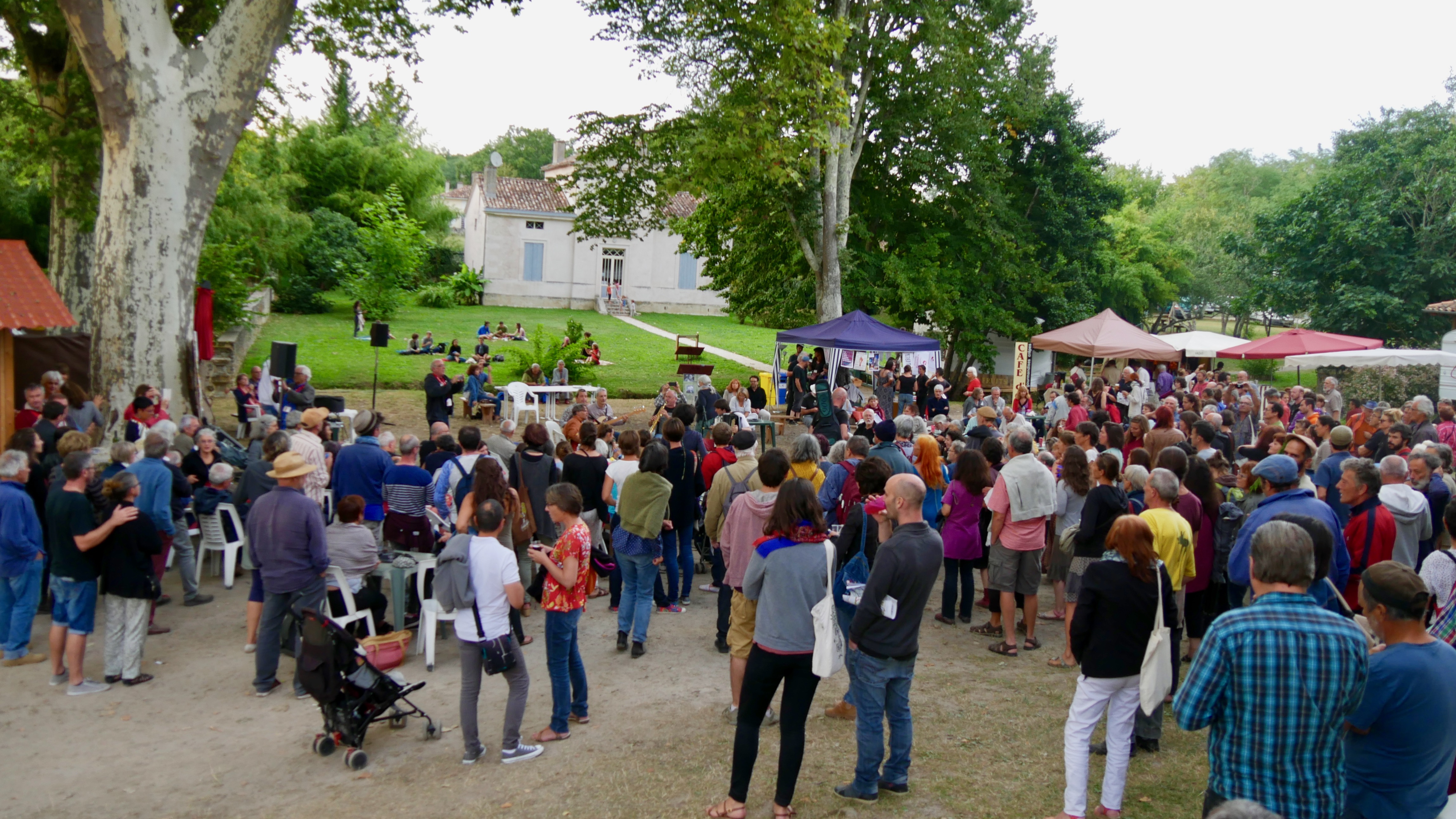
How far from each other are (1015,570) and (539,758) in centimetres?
360

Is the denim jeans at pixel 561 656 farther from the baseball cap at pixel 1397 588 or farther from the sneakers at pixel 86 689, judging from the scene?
the baseball cap at pixel 1397 588

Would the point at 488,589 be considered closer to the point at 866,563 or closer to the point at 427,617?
the point at 427,617

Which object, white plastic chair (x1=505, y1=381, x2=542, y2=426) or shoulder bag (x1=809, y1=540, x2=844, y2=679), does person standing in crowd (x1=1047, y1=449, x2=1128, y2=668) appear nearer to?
shoulder bag (x1=809, y1=540, x2=844, y2=679)

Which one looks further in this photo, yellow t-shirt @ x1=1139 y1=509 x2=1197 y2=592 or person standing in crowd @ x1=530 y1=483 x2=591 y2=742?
person standing in crowd @ x1=530 y1=483 x2=591 y2=742

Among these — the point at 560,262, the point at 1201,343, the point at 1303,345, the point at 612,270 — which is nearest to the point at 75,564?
the point at 1303,345

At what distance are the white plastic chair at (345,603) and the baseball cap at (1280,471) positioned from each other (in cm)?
560

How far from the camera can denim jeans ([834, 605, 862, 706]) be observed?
175 inches

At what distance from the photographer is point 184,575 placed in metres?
7.51

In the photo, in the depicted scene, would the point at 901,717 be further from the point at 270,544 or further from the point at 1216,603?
the point at 270,544

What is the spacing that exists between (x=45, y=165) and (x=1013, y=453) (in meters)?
17.0

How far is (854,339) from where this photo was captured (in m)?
15.9

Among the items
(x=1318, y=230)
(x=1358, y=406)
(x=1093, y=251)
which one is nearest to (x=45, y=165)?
(x=1358, y=406)

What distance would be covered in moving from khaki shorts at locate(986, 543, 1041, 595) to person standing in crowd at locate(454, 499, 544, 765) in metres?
3.52

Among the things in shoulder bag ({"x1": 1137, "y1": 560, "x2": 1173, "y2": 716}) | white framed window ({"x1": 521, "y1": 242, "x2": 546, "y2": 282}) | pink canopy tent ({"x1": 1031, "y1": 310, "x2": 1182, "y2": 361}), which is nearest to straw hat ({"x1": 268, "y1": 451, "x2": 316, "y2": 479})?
shoulder bag ({"x1": 1137, "y1": 560, "x2": 1173, "y2": 716})
